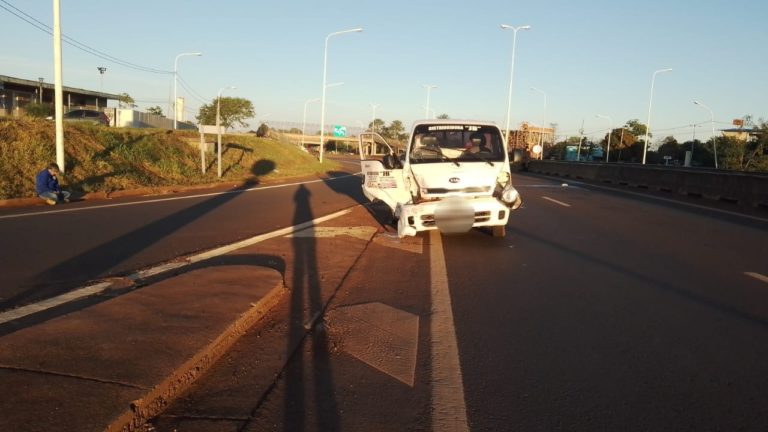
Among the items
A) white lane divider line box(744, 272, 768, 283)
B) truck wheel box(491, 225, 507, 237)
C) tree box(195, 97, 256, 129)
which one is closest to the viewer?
white lane divider line box(744, 272, 768, 283)

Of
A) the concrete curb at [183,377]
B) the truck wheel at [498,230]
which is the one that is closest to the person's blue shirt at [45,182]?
the truck wheel at [498,230]

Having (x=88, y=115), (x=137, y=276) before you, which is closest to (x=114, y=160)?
(x=137, y=276)

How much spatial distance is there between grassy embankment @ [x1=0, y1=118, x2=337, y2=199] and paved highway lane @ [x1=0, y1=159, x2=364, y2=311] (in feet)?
12.7

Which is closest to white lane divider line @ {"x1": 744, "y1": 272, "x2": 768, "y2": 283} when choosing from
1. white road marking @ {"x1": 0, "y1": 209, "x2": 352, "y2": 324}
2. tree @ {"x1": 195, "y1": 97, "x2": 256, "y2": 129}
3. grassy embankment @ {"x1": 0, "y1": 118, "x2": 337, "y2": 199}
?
white road marking @ {"x1": 0, "y1": 209, "x2": 352, "y2": 324}

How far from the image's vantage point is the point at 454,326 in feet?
18.3

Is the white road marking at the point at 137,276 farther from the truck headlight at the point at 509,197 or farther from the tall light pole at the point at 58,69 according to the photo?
the tall light pole at the point at 58,69

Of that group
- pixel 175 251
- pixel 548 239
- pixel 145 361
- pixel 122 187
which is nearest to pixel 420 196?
pixel 548 239

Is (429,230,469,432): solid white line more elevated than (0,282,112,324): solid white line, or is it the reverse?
(429,230,469,432): solid white line

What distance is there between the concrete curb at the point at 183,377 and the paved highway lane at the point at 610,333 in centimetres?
187

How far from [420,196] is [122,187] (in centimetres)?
1338

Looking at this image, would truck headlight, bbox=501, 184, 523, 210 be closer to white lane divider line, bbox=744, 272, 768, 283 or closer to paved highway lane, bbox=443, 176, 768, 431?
paved highway lane, bbox=443, 176, 768, 431

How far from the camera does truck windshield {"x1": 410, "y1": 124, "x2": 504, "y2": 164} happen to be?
35.3 feet

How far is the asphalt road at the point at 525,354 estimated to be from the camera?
3.79m

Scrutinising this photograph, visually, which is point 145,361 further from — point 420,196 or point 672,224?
point 672,224
